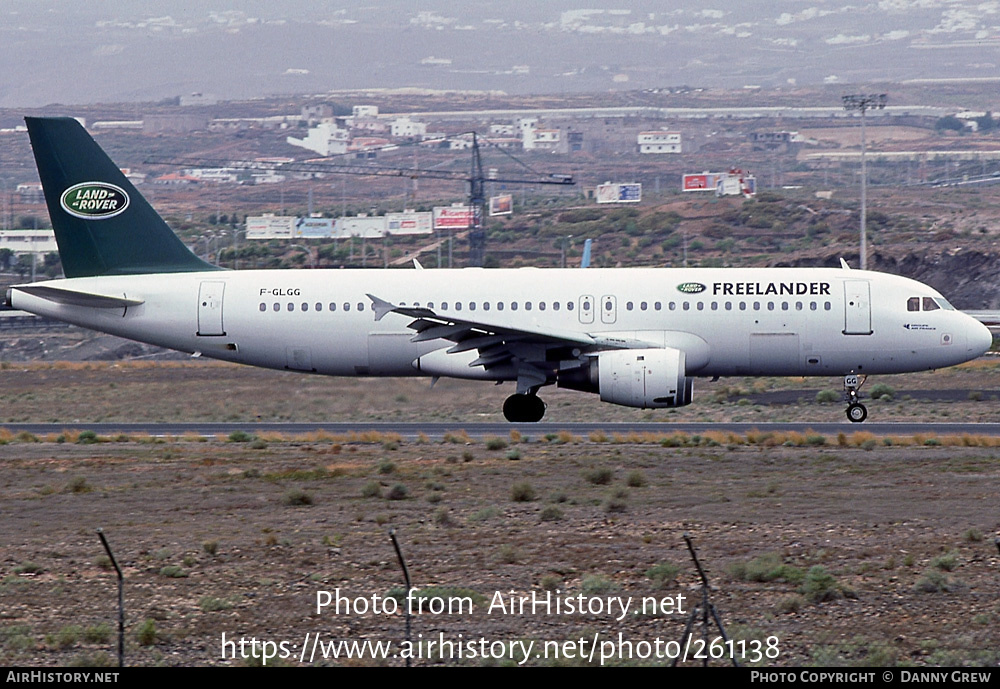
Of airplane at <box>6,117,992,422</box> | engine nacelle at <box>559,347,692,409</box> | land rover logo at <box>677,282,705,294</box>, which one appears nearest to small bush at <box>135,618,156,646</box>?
airplane at <box>6,117,992,422</box>

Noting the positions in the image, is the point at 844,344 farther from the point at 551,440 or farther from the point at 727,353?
the point at 551,440

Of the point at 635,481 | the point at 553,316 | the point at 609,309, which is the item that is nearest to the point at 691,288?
the point at 609,309

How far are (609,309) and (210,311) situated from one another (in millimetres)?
10144

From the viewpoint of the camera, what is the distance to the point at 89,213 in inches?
1444

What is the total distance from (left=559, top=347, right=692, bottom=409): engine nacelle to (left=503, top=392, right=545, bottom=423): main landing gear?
285cm

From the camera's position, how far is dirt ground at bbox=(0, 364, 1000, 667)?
16.2 m

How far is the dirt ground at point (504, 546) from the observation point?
1617cm

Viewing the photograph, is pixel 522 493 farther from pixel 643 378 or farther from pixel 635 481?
pixel 643 378

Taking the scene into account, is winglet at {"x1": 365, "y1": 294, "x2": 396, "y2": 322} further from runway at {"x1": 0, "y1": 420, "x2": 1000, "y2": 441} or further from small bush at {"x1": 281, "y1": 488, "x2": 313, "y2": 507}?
small bush at {"x1": 281, "y1": 488, "x2": 313, "y2": 507}

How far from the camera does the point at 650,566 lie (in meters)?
19.9

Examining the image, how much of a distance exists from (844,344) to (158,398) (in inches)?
843

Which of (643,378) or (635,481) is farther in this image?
(643,378)

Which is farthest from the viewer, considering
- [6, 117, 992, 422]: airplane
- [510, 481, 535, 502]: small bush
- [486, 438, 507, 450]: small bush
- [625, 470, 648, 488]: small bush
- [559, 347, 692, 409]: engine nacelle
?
[6, 117, 992, 422]: airplane
